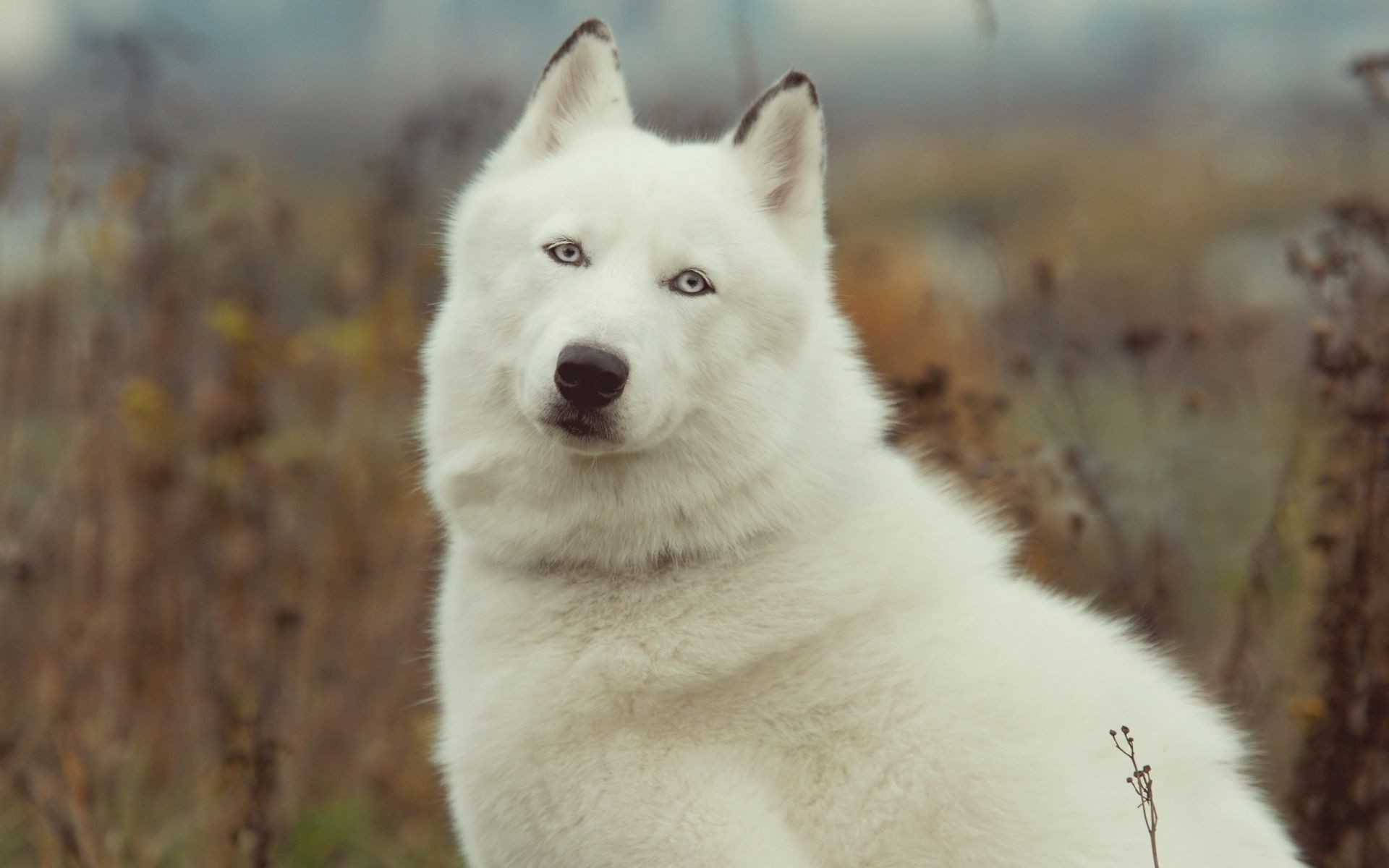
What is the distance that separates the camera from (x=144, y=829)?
5438 mm

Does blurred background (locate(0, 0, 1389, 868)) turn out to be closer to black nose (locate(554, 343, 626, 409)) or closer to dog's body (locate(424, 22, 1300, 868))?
dog's body (locate(424, 22, 1300, 868))

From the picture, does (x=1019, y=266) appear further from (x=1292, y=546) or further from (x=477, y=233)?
(x=477, y=233)

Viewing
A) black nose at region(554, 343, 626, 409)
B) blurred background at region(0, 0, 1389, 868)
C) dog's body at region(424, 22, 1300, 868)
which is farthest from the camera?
blurred background at region(0, 0, 1389, 868)

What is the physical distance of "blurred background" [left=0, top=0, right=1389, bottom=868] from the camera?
187 inches

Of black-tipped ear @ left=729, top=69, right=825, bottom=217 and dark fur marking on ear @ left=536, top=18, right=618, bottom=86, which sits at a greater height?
dark fur marking on ear @ left=536, top=18, right=618, bottom=86

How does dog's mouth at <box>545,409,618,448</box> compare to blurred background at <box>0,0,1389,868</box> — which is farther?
blurred background at <box>0,0,1389,868</box>

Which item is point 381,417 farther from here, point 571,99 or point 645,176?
point 645,176

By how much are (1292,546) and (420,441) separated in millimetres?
3706

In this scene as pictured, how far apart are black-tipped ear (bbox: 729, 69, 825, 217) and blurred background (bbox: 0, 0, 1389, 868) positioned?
110 centimetres

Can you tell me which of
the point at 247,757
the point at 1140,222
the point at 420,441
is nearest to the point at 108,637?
the point at 247,757

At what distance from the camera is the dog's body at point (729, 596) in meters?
2.84

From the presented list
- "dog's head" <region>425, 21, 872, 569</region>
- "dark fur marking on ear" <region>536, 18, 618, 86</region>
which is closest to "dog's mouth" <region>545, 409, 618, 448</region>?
"dog's head" <region>425, 21, 872, 569</region>

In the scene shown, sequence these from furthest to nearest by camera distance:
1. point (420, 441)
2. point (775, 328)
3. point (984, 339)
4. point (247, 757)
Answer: point (984, 339), point (247, 757), point (420, 441), point (775, 328)

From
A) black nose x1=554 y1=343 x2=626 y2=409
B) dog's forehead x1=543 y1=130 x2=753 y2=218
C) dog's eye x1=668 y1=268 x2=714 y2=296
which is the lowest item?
black nose x1=554 y1=343 x2=626 y2=409
